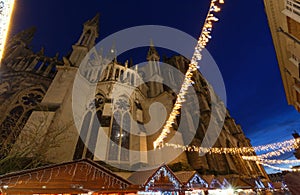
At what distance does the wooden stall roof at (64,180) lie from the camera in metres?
4.16

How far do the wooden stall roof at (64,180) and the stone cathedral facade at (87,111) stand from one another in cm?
596

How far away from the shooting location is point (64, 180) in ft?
15.2

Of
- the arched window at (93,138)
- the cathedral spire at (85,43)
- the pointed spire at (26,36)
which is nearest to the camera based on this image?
the arched window at (93,138)

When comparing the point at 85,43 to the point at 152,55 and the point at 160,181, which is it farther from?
the point at 160,181

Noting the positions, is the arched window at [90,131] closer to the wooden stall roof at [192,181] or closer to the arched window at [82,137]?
the arched window at [82,137]

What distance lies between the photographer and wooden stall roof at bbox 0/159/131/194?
416cm

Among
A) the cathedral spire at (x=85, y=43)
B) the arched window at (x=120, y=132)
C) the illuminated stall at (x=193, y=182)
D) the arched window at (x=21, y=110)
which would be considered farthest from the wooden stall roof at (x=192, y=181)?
the cathedral spire at (x=85, y=43)

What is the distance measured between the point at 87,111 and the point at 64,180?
1047 cm

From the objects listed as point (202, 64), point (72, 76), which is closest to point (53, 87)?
point (72, 76)

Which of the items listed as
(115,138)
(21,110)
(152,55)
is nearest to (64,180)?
(115,138)

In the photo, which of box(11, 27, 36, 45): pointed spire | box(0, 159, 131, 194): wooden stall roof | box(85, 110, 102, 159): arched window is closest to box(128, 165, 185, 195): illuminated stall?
box(0, 159, 131, 194): wooden stall roof

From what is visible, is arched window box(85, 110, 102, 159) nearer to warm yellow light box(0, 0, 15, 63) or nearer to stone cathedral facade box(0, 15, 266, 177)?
stone cathedral facade box(0, 15, 266, 177)

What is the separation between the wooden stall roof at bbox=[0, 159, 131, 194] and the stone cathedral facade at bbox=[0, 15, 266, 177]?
596 centimetres

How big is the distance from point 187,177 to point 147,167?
4639 millimetres
